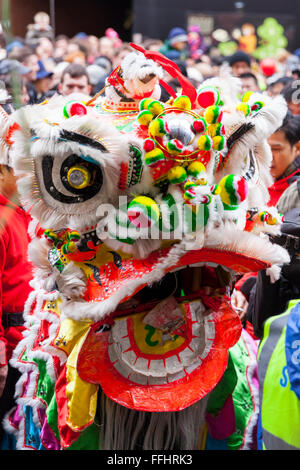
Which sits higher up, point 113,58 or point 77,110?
point 113,58

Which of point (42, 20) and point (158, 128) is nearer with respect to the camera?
point (158, 128)

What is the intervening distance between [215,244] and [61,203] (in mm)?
317

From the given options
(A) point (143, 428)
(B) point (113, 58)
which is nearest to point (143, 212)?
(A) point (143, 428)

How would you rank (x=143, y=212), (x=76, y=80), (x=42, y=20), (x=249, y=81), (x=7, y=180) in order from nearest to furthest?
(x=143, y=212) → (x=7, y=180) → (x=76, y=80) → (x=249, y=81) → (x=42, y=20)

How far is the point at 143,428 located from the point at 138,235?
0.45 meters

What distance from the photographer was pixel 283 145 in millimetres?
2254

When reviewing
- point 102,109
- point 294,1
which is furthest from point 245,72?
point 294,1

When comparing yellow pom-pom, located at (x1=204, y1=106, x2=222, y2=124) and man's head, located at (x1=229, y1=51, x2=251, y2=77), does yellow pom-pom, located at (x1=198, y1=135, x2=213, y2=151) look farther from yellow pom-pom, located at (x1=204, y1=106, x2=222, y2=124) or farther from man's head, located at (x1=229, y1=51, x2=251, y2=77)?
man's head, located at (x1=229, y1=51, x2=251, y2=77)

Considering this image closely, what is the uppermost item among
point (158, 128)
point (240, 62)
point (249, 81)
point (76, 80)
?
point (240, 62)

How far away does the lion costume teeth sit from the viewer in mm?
1127

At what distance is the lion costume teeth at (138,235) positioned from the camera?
1.13m

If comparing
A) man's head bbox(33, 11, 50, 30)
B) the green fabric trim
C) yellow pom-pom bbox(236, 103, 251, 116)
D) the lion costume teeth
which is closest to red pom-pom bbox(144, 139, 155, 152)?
the lion costume teeth

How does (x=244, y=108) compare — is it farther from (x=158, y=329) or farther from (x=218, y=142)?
(x=158, y=329)

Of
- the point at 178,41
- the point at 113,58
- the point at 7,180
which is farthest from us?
the point at 178,41
